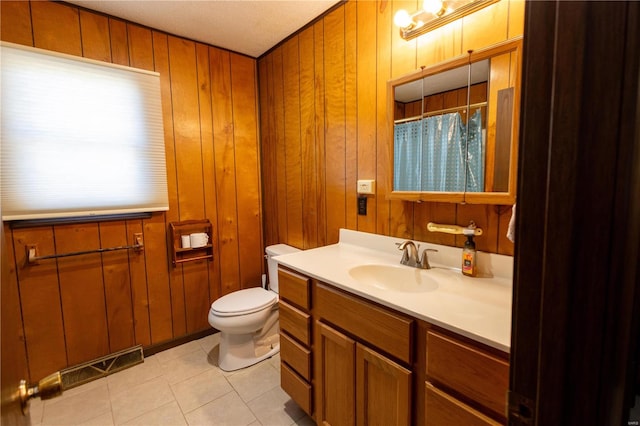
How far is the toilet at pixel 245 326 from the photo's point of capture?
1971mm

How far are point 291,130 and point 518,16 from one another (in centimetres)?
155

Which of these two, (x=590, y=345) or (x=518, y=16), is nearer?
(x=590, y=345)

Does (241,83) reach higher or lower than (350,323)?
higher

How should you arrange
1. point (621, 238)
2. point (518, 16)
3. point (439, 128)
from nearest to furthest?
point (621, 238) → point (518, 16) → point (439, 128)

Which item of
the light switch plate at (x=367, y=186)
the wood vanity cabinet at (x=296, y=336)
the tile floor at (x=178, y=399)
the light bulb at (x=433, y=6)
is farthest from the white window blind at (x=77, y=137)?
the light bulb at (x=433, y=6)

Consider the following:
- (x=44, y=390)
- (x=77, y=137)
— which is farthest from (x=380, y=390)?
(x=77, y=137)

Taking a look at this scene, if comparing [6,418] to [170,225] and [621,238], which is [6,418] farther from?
[170,225]

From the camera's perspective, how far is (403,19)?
4.70ft

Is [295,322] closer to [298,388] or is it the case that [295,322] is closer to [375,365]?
[298,388]

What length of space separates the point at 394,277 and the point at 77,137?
2.08 meters

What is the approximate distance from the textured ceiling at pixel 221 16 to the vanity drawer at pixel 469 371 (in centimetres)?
197

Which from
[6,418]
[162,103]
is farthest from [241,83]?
[6,418]

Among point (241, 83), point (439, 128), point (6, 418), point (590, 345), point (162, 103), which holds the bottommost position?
point (6, 418)

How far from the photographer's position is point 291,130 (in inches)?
91.9
